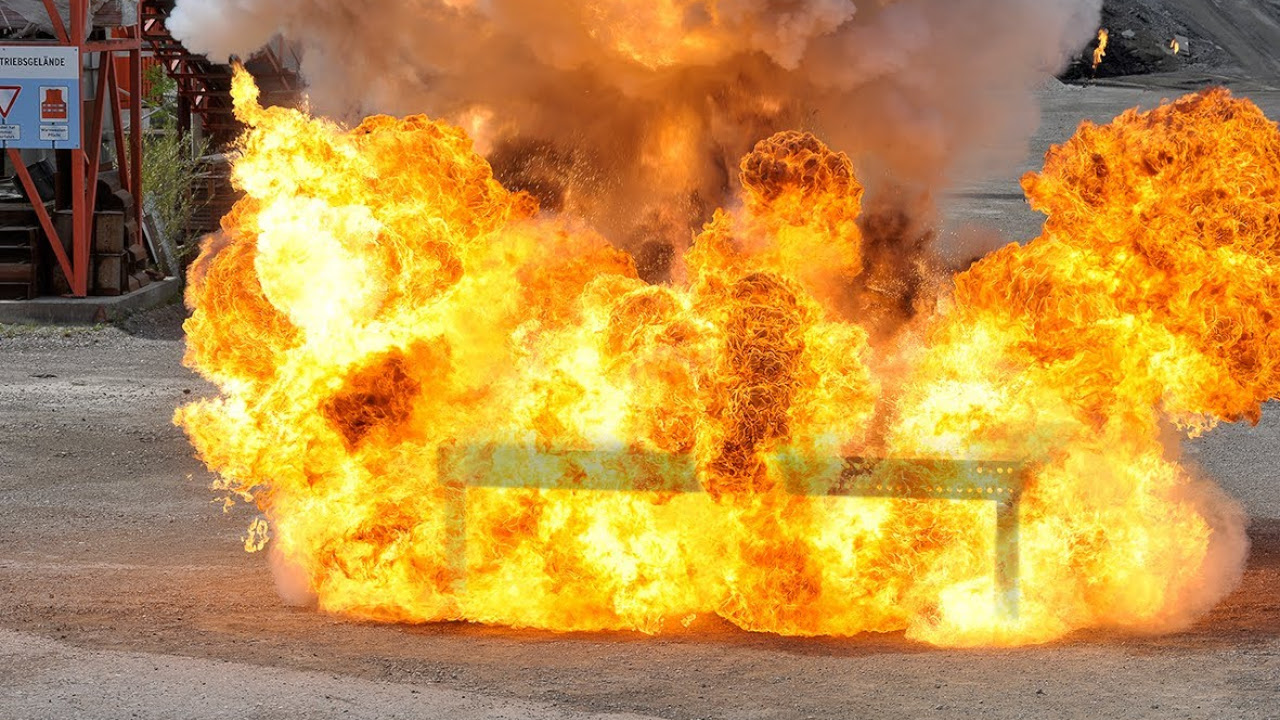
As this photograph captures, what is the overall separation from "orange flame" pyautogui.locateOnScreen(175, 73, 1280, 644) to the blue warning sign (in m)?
13.3

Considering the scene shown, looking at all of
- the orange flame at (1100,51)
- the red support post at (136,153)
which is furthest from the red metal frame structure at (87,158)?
the orange flame at (1100,51)

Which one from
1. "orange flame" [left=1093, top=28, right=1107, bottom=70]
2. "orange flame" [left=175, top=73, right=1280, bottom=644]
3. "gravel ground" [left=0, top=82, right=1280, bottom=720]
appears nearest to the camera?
"gravel ground" [left=0, top=82, right=1280, bottom=720]

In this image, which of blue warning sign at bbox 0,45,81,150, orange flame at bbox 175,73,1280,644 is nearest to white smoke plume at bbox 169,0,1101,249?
orange flame at bbox 175,73,1280,644

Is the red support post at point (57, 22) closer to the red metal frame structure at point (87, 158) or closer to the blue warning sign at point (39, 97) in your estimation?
the red metal frame structure at point (87, 158)

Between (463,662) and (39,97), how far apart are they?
15.7m

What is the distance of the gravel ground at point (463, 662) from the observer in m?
8.11

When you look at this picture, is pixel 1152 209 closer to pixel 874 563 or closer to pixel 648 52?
pixel 874 563

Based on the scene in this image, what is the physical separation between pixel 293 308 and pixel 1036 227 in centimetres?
2380

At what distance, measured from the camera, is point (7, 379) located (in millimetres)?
18391

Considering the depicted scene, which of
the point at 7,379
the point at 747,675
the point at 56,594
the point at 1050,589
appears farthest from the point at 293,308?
the point at 7,379

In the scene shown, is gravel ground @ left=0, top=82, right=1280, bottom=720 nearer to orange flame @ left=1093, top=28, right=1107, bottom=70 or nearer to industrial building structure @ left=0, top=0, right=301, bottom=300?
industrial building structure @ left=0, top=0, right=301, bottom=300

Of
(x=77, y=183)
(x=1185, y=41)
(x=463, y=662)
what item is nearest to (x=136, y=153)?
(x=77, y=183)

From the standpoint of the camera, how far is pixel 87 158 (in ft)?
80.0

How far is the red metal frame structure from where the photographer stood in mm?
22000
